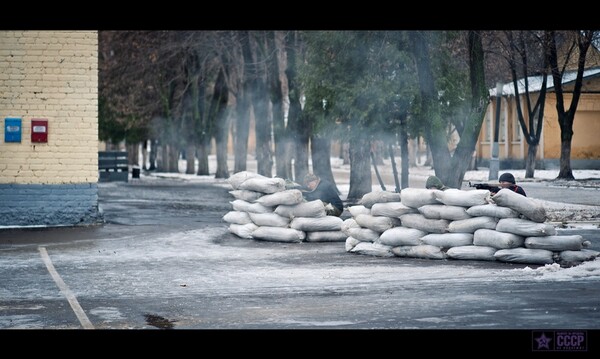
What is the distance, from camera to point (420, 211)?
1295 centimetres

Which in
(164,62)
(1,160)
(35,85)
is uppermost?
(164,62)

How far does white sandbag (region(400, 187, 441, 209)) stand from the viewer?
42.4ft

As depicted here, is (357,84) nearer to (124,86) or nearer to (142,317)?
(142,317)

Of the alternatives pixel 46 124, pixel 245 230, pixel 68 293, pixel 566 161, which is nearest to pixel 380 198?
pixel 245 230

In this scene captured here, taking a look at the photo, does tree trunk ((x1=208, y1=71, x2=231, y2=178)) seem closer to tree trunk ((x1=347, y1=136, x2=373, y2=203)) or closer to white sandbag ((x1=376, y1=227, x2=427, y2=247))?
tree trunk ((x1=347, y1=136, x2=373, y2=203))

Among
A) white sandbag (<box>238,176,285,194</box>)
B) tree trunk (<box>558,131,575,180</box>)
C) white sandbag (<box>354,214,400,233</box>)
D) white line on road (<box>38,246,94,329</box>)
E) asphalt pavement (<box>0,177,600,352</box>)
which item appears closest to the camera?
asphalt pavement (<box>0,177,600,352</box>)

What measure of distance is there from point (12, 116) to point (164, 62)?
22873 millimetres

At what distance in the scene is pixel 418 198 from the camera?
13.0 meters

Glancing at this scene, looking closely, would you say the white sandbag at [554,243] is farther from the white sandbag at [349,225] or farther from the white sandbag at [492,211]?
the white sandbag at [349,225]

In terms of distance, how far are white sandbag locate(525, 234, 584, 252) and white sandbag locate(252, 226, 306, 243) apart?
13.4ft

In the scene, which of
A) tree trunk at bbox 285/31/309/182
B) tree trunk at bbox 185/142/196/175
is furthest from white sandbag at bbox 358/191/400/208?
tree trunk at bbox 185/142/196/175

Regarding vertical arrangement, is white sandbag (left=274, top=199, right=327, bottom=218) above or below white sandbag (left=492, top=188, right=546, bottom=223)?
below

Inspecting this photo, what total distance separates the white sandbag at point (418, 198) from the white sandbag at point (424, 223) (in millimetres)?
148
